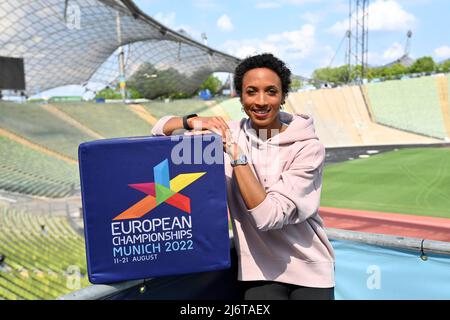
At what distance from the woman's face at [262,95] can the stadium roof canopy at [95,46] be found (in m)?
38.6

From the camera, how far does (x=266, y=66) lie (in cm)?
219

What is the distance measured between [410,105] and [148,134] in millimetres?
26625

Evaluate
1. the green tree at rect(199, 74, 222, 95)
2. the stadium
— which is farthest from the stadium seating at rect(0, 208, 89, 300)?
the green tree at rect(199, 74, 222, 95)

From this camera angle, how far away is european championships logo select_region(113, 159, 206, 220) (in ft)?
A: 6.38

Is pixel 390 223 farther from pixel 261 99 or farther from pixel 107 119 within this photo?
pixel 107 119

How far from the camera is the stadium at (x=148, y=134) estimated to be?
8.85ft

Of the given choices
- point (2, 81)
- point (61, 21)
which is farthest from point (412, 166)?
point (61, 21)

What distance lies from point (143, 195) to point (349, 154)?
100ft

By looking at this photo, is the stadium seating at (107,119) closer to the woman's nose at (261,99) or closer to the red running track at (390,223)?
the red running track at (390,223)

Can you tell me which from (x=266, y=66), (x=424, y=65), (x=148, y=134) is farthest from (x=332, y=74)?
(x=266, y=66)

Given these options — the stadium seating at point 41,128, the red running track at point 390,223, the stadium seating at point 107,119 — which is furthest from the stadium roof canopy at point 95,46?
the red running track at point 390,223

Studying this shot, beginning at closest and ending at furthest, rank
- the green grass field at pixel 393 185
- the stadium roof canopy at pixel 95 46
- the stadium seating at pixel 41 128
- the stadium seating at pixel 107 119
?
the green grass field at pixel 393 185 < the stadium seating at pixel 41 128 < the stadium seating at pixel 107 119 < the stadium roof canopy at pixel 95 46

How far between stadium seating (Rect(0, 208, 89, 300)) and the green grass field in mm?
9278
